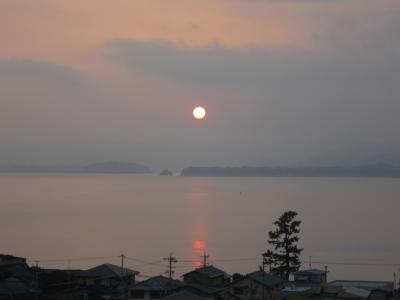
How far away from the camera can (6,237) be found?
42.1 meters

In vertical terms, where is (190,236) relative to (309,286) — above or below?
above

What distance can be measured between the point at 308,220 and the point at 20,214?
28111 millimetres

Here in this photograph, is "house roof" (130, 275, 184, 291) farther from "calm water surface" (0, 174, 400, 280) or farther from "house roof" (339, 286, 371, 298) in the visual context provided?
"calm water surface" (0, 174, 400, 280)

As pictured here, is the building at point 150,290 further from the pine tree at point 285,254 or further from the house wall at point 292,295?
the pine tree at point 285,254

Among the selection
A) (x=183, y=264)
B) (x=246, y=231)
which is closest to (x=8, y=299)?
(x=183, y=264)

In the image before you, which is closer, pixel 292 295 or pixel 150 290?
pixel 292 295

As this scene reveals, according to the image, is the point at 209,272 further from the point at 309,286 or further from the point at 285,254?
the point at 285,254

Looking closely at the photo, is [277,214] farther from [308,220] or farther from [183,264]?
[183,264]

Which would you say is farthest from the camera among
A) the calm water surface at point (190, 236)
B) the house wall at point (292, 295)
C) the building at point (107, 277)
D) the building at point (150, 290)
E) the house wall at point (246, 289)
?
the calm water surface at point (190, 236)

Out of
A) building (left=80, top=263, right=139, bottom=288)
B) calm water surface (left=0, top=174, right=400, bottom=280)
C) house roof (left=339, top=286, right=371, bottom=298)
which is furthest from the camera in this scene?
calm water surface (left=0, top=174, right=400, bottom=280)

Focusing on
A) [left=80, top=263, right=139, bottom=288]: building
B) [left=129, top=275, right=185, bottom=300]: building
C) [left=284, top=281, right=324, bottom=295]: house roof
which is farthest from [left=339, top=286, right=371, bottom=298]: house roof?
[left=80, top=263, right=139, bottom=288]: building

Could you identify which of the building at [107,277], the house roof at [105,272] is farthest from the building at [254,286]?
the house roof at [105,272]

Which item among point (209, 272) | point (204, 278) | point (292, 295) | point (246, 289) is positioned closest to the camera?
point (292, 295)

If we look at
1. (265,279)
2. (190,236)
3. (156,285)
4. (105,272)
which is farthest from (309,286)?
(190,236)
